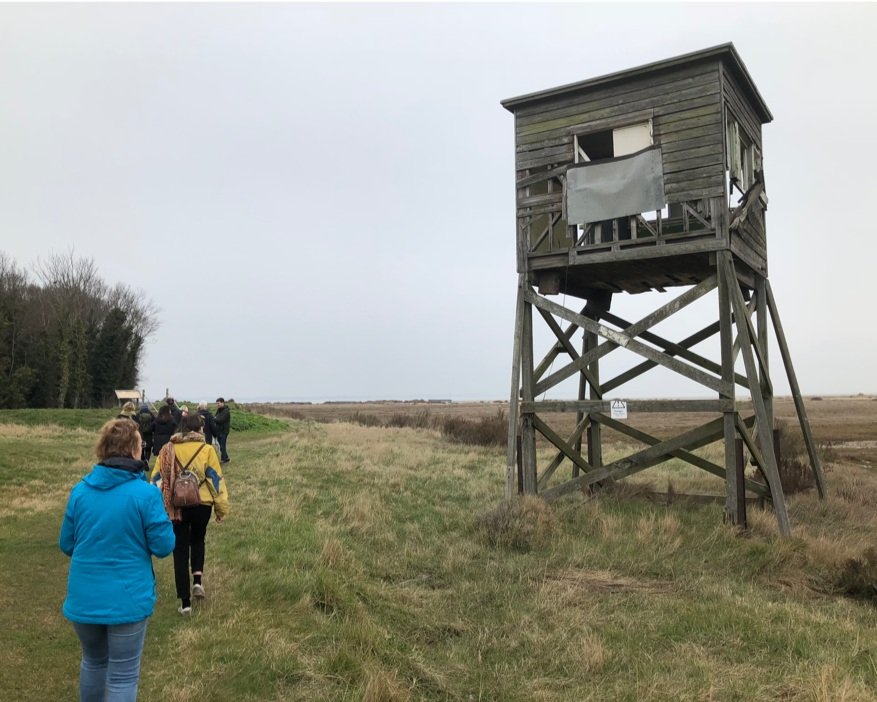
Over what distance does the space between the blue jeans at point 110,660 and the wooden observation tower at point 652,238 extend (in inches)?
319

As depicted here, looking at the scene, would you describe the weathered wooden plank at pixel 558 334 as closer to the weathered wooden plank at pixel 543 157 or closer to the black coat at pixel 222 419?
the weathered wooden plank at pixel 543 157

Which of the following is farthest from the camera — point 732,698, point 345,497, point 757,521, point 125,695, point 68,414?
point 68,414

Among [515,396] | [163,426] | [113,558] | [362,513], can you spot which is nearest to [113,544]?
[113,558]

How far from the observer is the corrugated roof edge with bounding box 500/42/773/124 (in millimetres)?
10141

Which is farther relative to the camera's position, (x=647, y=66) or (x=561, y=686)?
(x=647, y=66)

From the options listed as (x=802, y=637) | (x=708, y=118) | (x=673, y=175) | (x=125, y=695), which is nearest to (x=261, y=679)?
(x=125, y=695)

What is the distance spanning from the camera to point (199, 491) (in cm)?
616

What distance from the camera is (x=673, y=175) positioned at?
1039cm

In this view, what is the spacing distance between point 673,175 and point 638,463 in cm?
474

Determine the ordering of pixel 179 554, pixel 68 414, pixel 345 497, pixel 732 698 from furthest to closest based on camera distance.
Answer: pixel 68 414
pixel 345 497
pixel 179 554
pixel 732 698

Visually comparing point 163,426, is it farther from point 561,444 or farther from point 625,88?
point 625,88

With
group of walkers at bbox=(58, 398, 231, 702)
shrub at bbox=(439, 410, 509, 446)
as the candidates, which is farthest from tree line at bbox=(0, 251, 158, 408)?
group of walkers at bbox=(58, 398, 231, 702)

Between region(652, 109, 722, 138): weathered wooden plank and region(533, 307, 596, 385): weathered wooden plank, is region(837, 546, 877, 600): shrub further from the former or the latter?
region(652, 109, 722, 138): weathered wooden plank

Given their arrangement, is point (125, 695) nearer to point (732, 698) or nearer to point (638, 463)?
point (732, 698)
